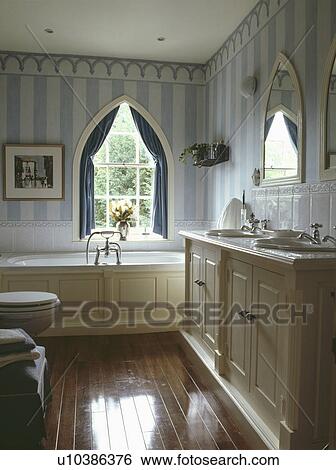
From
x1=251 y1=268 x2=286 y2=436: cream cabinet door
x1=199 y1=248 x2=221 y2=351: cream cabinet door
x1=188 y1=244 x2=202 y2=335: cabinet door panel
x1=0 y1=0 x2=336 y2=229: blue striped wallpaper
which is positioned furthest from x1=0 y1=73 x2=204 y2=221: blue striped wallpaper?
x1=251 y1=268 x2=286 y2=436: cream cabinet door

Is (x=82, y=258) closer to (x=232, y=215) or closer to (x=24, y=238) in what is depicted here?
(x=24, y=238)

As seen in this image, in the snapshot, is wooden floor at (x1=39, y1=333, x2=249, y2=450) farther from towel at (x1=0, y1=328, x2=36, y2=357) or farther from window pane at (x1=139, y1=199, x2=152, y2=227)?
window pane at (x1=139, y1=199, x2=152, y2=227)

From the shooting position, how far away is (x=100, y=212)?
5215 mm

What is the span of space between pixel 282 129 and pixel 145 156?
2373 mm

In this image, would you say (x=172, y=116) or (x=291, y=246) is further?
(x=172, y=116)

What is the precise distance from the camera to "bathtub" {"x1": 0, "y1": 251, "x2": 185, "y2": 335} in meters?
4.05

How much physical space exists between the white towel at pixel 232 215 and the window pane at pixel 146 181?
162cm

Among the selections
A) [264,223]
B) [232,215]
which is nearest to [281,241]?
[264,223]

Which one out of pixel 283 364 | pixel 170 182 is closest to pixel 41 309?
pixel 283 364

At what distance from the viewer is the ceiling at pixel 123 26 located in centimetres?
361

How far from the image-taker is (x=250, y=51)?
372 cm

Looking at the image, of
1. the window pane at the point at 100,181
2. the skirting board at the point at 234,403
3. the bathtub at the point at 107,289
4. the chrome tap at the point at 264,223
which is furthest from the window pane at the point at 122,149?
the skirting board at the point at 234,403

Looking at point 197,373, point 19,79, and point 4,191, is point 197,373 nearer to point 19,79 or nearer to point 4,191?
point 4,191

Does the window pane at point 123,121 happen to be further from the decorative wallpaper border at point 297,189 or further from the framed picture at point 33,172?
the decorative wallpaper border at point 297,189
